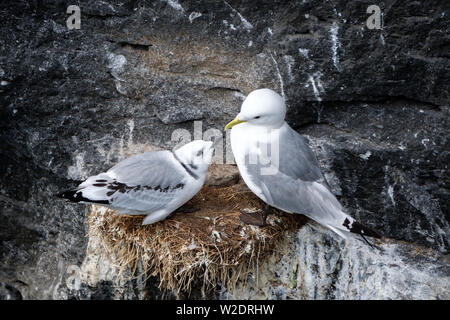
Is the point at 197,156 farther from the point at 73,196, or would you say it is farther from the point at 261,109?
the point at 73,196

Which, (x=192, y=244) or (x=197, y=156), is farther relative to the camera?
(x=197, y=156)

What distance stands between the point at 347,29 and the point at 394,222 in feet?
3.95

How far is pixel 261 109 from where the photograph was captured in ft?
9.15

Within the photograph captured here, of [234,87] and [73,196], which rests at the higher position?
[234,87]

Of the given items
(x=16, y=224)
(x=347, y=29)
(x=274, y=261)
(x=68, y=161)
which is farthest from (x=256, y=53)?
(x=16, y=224)

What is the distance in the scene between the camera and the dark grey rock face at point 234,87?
2.92m

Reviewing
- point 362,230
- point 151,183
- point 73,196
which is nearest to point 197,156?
point 151,183

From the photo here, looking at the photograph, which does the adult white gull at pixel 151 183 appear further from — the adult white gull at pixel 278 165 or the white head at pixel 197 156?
the adult white gull at pixel 278 165

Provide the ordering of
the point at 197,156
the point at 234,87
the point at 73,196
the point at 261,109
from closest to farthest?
1. the point at 73,196
2. the point at 261,109
3. the point at 197,156
4. the point at 234,87

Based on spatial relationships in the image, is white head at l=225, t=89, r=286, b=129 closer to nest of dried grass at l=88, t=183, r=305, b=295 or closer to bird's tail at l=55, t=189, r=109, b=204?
nest of dried grass at l=88, t=183, r=305, b=295

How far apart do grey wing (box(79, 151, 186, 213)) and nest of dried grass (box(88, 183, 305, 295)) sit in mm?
184

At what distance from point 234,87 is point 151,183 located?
877 mm

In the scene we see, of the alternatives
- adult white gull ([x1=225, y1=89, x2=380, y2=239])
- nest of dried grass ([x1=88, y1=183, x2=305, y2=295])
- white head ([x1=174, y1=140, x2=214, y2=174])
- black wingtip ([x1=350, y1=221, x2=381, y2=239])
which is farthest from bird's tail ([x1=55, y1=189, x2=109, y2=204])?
black wingtip ([x1=350, y1=221, x2=381, y2=239])

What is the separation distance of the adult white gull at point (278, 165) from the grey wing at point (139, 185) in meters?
0.40
